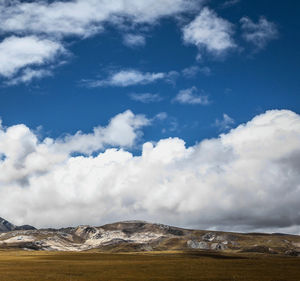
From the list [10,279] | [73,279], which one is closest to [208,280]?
[73,279]

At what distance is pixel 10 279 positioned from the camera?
67875 millimetres

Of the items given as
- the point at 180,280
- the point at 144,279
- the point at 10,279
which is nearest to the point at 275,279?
the point at 180,280

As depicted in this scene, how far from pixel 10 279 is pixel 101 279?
1624 centimetres

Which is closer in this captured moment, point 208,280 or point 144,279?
point 208,280

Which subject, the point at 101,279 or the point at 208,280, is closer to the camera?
the point at 208,280

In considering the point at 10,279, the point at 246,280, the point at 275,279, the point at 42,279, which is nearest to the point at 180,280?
the point at 246,280

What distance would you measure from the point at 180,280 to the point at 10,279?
3042cm

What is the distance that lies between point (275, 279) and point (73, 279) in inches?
1417

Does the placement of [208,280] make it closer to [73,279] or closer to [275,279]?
[275,279]

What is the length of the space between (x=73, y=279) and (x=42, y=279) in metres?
5.50

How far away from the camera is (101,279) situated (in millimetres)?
68688

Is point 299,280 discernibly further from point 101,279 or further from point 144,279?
point 101,279

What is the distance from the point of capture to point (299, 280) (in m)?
65.6

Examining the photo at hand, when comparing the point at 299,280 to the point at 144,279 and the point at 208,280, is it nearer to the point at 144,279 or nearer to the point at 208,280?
the point at 208,280
